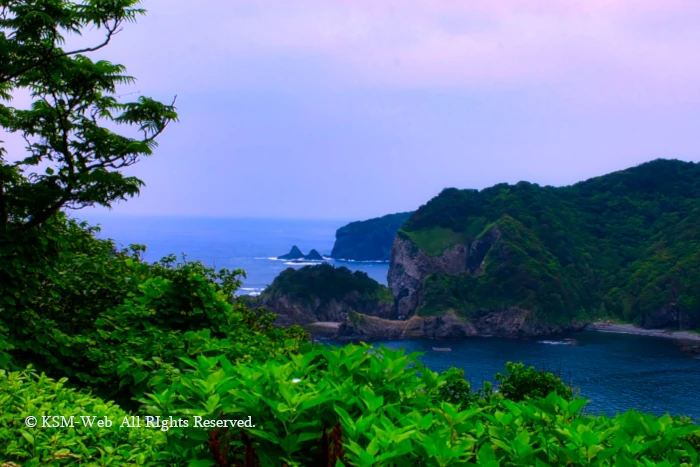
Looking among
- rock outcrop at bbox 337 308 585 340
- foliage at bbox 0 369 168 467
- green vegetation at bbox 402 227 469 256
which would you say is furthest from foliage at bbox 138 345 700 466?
green vegetation at bbox 402 227 469 256

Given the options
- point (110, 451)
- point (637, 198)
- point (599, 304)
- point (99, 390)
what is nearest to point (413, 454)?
point (110, 451)

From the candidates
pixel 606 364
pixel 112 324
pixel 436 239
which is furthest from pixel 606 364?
pixel 112 324

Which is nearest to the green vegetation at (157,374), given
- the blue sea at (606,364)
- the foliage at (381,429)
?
the foliage at (381,429)

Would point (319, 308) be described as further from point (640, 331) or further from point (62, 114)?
point (62, 114)

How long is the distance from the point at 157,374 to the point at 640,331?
115 metres

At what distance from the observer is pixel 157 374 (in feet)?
17.4

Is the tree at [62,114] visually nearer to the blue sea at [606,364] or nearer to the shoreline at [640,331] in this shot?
the blue sea at [606,364]

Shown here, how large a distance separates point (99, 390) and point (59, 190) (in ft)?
9.10

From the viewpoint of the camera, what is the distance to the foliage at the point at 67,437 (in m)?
3.51

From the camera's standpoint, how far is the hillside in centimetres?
11238

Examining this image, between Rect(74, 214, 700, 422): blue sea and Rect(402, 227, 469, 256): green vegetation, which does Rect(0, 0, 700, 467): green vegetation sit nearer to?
Rect(74, 214, 700, 422): blue sea

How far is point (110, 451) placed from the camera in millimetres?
3590

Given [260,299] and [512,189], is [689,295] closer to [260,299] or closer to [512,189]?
[512,189]

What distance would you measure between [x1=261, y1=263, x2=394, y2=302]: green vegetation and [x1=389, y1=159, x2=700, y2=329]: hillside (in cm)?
823
